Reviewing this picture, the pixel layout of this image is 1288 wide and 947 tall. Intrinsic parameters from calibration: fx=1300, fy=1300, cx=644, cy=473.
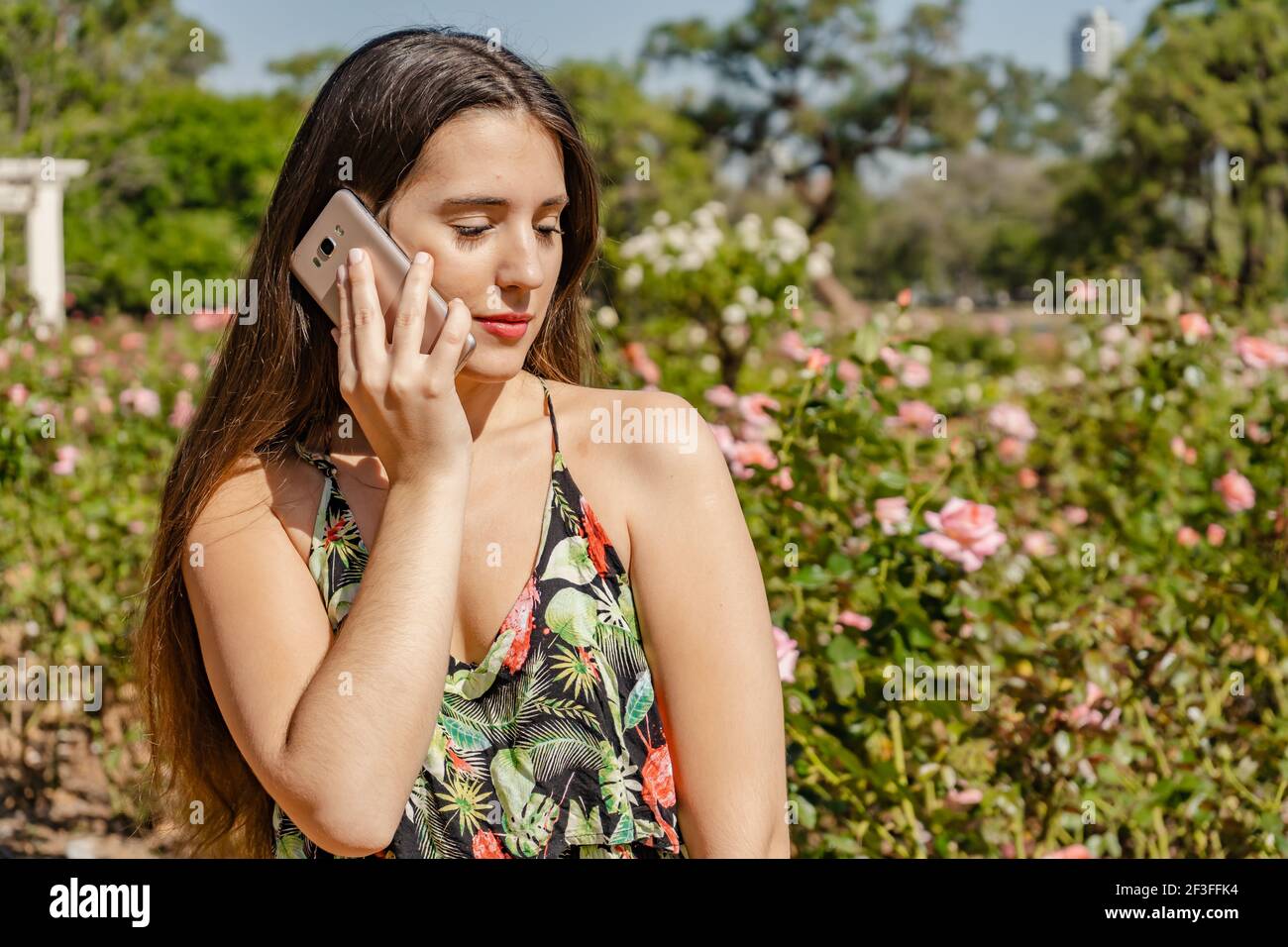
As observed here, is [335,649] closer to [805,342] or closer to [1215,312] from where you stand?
[805,342]

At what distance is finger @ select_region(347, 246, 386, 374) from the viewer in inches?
42.3

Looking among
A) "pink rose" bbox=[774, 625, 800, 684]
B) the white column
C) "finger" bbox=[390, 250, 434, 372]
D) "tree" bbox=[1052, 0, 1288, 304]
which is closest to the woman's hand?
"finger" bbox=[390, 250, 434, 372]

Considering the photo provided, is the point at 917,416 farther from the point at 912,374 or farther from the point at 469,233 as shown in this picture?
the point at 469,233

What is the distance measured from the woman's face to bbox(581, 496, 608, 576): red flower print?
15 cm

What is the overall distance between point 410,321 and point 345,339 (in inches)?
2.9

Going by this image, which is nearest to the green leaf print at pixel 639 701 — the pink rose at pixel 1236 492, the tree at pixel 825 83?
the pink rose at pixel 1236 492

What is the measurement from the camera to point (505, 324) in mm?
1151

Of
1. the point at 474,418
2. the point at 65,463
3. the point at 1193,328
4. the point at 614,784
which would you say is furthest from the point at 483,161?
the point at 65,463

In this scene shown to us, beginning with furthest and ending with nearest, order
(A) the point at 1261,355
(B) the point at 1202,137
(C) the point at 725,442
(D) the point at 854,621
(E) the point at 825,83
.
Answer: (E) the point at 825,83
(B) the point at 1202,137
(A) the point at 1261,355
(C) the point at 725,442
(D) the point at 854,621

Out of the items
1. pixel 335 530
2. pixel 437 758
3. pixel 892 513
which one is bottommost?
pixel 437 758

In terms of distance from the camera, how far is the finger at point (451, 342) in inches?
41.4

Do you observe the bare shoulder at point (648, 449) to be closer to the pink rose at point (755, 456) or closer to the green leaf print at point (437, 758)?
the green leaf print at point (437, 758)

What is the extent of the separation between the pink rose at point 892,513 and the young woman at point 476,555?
79cm
